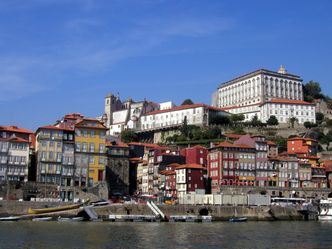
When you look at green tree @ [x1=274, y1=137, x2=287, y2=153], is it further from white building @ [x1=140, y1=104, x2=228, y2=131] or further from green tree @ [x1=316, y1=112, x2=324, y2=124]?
green tree @ [x1=316, y1=112, x2=324, y2=124]

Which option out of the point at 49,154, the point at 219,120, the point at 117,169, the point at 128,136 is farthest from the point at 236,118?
the point at 49,154

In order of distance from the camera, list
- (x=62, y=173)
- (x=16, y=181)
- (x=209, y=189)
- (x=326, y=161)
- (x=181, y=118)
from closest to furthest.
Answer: (x=16, y=181) → (x=62, y=173) → (x=209, y=189) → (x=326, y=161) → (x=181, y=118)

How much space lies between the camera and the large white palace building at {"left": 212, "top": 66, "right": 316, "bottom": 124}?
14773cm

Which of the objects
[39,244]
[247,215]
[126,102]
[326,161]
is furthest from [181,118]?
[39,244]

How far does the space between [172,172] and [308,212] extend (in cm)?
2510

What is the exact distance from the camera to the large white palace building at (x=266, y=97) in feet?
485

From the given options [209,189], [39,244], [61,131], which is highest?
[61,131]

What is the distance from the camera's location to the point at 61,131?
87.6 metres

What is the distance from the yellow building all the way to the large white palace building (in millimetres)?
68860

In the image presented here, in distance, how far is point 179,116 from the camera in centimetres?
14688

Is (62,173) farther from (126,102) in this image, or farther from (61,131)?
(126,102)

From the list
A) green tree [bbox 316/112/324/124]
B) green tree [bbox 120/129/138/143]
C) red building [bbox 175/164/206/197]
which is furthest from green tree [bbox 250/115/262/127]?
red building [bbox 175/164/206/197]

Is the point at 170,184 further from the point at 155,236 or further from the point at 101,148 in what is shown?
the point at 155,236

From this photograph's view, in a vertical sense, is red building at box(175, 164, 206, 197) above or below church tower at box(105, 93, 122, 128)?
below
